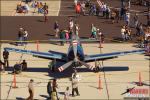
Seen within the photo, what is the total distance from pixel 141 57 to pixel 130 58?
78 centimetres

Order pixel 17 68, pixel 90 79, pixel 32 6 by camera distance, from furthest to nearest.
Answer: pixel 32 6 < pixel 17 68 < pixel 90 79

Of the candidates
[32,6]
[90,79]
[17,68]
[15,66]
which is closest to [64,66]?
[90,79]

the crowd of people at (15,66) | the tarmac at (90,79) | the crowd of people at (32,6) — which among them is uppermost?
the crowd of people at (32,6)

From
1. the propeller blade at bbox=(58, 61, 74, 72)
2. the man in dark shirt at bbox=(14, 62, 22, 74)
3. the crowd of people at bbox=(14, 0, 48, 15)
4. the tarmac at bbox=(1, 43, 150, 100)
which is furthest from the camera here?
the crowd of people at bbox=(14, 0, 48, 15)

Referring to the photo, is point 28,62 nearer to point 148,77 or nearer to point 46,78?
point 46,78

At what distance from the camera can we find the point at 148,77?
33000 millimetres

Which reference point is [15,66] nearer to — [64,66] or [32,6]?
[64,66]

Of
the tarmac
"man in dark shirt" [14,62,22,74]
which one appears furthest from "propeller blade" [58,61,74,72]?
"man in dark shirt" [14,62,22,74]

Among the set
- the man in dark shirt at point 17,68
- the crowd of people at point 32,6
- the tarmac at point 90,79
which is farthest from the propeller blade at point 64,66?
the crowd of people at point 32,6

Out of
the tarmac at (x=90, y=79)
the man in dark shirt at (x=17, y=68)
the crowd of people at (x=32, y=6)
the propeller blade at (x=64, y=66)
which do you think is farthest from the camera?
the crowd of people at (x=32, y=6)

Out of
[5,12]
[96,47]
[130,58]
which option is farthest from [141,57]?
[5,12]

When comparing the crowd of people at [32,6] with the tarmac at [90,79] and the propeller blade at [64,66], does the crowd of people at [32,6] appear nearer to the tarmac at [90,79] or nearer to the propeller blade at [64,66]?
the tarmac at [90,79]

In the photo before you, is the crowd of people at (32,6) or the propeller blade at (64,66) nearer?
the propeller blade at (64,66)

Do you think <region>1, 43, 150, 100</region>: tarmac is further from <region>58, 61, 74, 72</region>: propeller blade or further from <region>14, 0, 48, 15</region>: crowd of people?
<region>14, 0, 48, 15</region>: crowd of people
